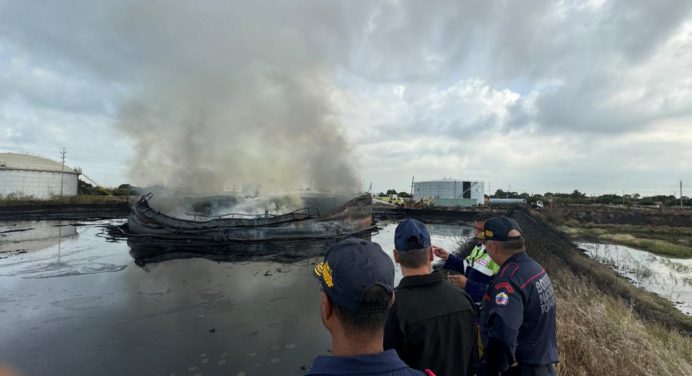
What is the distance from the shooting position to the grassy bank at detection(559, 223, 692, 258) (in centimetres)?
2342

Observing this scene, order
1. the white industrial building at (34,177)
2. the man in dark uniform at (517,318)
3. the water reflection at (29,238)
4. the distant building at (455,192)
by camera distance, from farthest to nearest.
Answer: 1. the distant building at (455,192)
2. the white industrial building at (34,177)
3. the water reflection at (29,238)
4. the man in dark uniform at (517,318)

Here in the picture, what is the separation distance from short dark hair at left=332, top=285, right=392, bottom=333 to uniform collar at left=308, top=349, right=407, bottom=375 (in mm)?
128

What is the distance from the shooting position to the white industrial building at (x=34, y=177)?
2259 inches

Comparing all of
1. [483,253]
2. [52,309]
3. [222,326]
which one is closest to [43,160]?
[52,309]

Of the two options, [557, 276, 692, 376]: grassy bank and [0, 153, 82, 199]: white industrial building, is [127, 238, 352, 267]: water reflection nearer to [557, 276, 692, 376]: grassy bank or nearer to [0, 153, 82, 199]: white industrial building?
[557, 276, 692, 376]: grassy bank

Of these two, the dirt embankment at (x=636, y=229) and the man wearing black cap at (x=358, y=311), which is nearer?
the man wearing black cap at (x=358, y=311)

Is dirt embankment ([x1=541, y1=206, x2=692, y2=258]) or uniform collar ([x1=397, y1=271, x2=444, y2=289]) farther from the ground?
uniform collar ([x1=397, y1=271, x2=444, y2=289])

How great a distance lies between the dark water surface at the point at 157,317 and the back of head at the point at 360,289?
5941 mm

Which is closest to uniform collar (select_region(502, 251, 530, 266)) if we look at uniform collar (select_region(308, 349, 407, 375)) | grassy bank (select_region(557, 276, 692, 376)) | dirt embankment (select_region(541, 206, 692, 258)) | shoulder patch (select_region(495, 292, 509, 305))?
shoulder patch (select_region(495, 292, 509, 305))

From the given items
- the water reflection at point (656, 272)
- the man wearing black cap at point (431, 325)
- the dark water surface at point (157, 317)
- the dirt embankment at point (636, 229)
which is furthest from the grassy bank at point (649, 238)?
the man wearing black cap at point (431, 325)

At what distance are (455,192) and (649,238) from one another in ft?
145

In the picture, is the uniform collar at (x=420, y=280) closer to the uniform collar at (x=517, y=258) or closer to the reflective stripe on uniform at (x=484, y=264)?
the uniform collar at (x=517, y=258)

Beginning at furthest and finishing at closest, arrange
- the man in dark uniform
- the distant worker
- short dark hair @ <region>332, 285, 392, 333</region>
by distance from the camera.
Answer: the distant worker, the man in dark uniform, short dark hair @ <region>332, 285, 392, 333</region>

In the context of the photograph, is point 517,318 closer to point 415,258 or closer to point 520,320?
point 520,320
